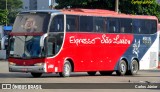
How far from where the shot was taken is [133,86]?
21375mm

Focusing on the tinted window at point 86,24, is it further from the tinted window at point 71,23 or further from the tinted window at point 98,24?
the tinted window at point 71,23

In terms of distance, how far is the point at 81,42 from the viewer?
28.8 m

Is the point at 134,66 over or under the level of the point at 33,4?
over

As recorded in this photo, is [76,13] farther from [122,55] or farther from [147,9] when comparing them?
[147,9]

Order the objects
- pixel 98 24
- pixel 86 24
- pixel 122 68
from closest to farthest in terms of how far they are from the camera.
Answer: pixel 86 24 → pixel 98 24 → pixel 122 68

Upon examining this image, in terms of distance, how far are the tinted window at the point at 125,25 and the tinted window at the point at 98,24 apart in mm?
1655

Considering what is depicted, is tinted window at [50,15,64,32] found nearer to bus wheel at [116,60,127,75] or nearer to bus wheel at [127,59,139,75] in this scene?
bus wheel at [116,60,127,75]

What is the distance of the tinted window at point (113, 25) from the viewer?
3039 cm

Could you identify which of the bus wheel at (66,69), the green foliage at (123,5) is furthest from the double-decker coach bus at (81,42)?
the green foliage at (123,5)

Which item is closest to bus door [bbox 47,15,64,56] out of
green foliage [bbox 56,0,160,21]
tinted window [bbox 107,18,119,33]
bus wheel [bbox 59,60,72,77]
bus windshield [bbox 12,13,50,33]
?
bus windshield [bbox 12,13,50,33]

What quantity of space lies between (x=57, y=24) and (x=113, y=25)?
15.5 ft

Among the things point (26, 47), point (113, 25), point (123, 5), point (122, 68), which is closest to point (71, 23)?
point (26, 47)

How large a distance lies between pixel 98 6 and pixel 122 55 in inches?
925

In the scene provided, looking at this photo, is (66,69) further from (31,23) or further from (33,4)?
(33,4)
